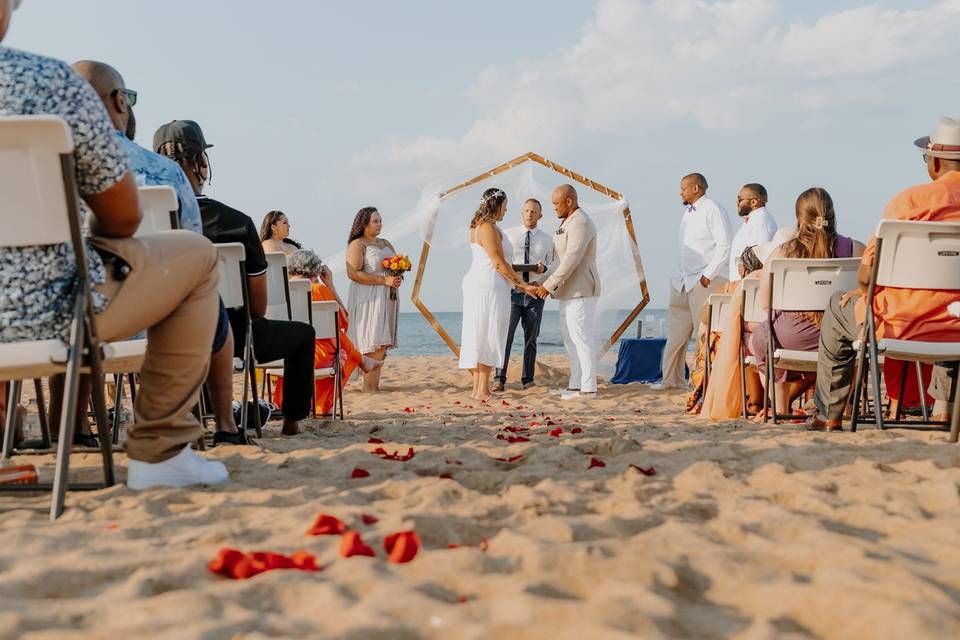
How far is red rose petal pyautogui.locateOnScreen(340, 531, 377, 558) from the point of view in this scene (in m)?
1.90

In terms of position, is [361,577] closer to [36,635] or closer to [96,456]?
[36,635]

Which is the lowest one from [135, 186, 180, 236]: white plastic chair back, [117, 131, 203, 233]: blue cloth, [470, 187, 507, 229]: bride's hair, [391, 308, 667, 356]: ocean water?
[391, 308, 667, 356]: ocean water

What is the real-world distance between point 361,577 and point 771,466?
1.76 m

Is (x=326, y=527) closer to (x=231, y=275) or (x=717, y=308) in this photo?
(x=231, y=275)

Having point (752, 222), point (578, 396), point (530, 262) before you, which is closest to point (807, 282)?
point (752, 222)

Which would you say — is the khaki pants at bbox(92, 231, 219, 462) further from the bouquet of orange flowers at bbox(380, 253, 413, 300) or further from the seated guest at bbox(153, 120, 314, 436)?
the bouquet of orange flowers at bbox(380, 253, 413, 300)

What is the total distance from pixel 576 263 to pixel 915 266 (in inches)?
176

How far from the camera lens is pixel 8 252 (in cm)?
233

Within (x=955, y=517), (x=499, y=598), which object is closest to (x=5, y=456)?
(x=499, y=598)

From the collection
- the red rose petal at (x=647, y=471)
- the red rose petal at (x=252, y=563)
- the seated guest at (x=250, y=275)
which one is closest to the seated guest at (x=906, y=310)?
the red rose petal at (x=647, y=471)

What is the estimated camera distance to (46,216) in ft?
7.66

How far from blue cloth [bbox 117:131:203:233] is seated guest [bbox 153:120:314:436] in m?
0.52

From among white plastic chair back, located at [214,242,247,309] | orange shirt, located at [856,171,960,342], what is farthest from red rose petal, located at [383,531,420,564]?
orange shirt, located at [856,171,960,342]

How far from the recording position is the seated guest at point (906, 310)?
408 cm
